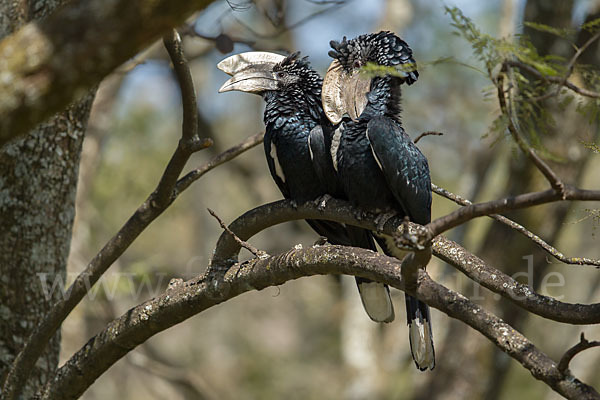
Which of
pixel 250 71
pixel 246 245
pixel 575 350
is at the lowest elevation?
pixel 575 350

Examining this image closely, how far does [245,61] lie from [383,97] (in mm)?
899

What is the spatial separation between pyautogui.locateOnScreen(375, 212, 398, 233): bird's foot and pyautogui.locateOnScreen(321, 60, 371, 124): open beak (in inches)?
19.1

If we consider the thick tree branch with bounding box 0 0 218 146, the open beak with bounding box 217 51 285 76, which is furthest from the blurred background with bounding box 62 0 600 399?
the thick tree branch with bounding box 0 0 218 146

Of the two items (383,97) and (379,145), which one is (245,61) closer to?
(383,97)

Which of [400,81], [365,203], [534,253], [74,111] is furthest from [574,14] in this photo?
[74,111]

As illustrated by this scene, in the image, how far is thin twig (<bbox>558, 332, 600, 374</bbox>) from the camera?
5.30 feet

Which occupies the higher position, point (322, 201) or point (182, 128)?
point (182, 128)

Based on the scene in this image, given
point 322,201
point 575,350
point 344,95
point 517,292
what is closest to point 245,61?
point 344,95

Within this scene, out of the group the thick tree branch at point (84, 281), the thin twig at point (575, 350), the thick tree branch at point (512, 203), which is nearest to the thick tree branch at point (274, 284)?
the thin twig at point (575, 350)

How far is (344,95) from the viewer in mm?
3096

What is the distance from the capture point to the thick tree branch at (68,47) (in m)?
1.35

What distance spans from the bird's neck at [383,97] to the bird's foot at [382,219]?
0.47 m

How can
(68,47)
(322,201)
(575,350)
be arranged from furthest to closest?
1. (322,201)
2. (575,350)
3. (68,47)

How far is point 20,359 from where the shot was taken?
2.73 meters
